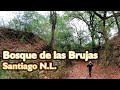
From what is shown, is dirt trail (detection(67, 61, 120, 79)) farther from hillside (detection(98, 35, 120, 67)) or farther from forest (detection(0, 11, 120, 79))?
hillside (detection(98, 35, 120, 67))

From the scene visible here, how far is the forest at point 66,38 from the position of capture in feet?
25.1

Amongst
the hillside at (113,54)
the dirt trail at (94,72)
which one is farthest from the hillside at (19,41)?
the hillside at (113,54)

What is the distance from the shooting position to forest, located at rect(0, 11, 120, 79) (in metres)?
7.64

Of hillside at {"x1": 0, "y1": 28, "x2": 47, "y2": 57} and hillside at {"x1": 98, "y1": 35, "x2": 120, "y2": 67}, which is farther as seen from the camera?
hillside at {"x1": 98, "y1": 35, "x2": 120, "y2": 67}

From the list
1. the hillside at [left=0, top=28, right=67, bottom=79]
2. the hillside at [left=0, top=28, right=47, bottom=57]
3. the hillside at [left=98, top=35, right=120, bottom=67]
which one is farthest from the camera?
the hillside at [left=98, top=35, right=120, bottom=67]

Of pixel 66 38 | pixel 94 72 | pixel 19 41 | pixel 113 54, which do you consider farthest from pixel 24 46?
pixel 113 54

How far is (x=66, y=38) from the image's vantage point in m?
8.05

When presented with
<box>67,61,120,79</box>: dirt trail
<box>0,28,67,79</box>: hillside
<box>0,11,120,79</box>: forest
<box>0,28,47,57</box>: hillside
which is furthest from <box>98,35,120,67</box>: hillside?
<box>0,28,47,57</box>: hillside

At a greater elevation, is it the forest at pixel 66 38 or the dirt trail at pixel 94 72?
the forest at pixel 66 38

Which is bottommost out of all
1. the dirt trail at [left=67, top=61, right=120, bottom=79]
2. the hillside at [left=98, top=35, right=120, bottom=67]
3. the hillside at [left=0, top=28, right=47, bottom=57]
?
the dirt trail at [left=67, top=61, right=120, bottom=79]

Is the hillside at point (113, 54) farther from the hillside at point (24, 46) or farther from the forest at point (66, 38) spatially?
the hillside at point (24, 46)

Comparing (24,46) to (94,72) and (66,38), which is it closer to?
(66,38)
